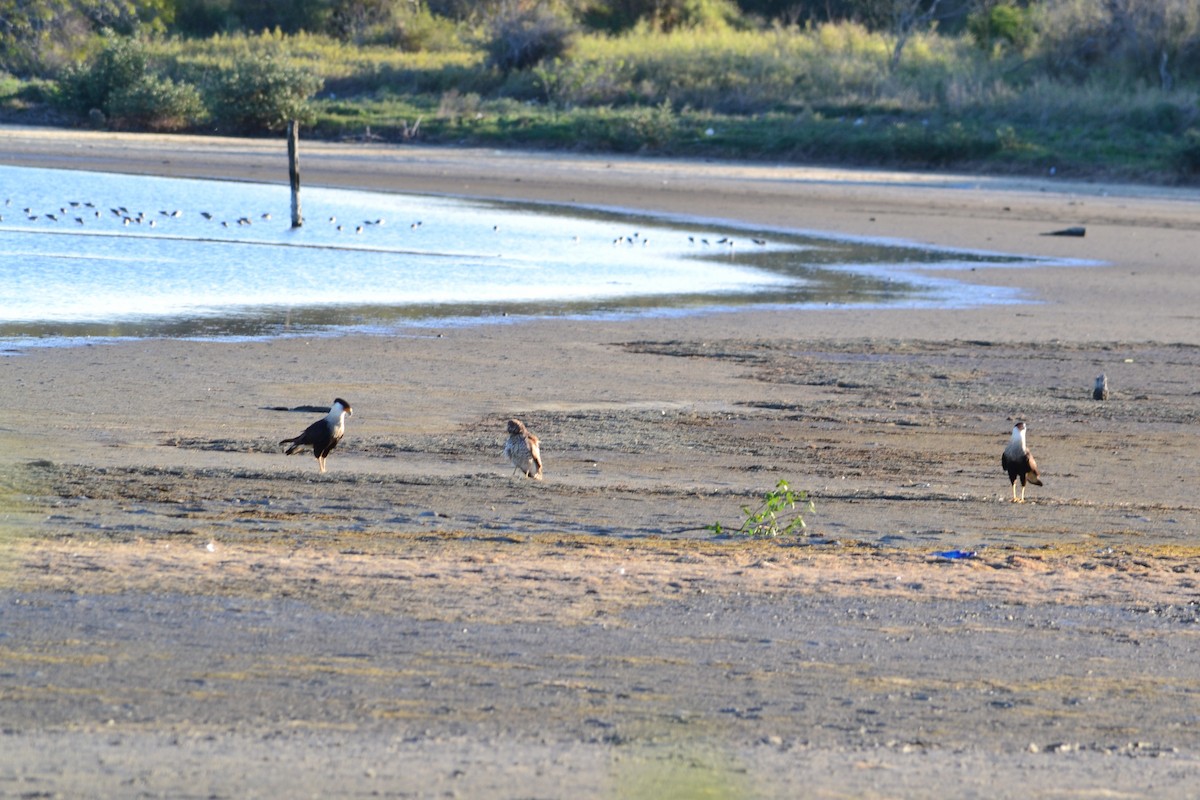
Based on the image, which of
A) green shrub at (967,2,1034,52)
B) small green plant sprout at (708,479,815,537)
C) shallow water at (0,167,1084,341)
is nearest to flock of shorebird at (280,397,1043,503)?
small green plant sprout at (708,479,815,537)

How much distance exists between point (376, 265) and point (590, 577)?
15.1 meters

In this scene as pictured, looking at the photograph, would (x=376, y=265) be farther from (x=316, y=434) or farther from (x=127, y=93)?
(x=127, y=93)

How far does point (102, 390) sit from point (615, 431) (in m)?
3.69

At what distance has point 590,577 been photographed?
6504mm

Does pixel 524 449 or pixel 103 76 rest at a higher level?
pixel 524 449

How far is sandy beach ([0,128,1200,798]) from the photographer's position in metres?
4.67

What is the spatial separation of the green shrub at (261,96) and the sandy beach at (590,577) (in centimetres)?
3352

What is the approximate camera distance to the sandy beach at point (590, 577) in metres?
4.67

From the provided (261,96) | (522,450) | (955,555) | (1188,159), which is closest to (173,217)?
(522,450)

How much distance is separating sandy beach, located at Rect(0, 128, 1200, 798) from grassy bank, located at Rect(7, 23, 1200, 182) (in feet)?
89.9

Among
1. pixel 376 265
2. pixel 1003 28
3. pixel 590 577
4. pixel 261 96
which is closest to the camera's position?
pixel 590 577

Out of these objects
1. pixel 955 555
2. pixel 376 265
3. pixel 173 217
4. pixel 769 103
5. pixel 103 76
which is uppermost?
pixel 955 555

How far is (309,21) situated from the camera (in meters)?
64.9

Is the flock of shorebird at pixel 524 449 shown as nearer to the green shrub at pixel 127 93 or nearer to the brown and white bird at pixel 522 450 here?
the brown and white bird at pixel 522 450
